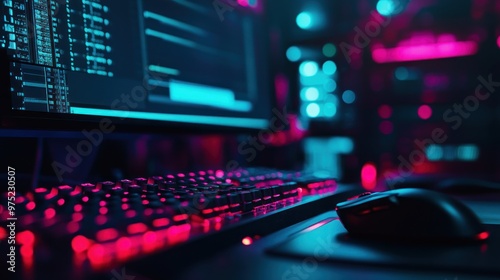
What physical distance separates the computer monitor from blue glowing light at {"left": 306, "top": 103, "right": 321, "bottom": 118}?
47 cm

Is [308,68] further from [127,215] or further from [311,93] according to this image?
→ [127,215]

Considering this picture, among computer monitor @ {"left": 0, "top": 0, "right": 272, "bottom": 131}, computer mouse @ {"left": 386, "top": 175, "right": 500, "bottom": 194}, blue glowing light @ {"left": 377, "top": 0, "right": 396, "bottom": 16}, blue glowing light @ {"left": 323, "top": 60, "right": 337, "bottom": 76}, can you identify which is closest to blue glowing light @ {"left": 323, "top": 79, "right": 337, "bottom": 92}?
blue glowing light @ {"left": 323, "top": 60, "right": 337, "bottom": 76}

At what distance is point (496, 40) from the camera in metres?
1.41

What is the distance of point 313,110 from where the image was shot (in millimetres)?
1578

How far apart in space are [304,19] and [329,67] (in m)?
0.21

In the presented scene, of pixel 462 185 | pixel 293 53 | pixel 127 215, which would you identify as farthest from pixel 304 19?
pixel 127 215

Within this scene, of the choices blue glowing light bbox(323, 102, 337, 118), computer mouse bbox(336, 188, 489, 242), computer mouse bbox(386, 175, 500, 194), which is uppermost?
blue glowing light bbox(323, 102, 337, 118)

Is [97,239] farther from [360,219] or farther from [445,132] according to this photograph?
[445,132]

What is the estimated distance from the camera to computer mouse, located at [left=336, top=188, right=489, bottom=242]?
17.3 inches

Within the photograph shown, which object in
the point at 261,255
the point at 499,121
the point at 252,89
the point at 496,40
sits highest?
the point at 496,40

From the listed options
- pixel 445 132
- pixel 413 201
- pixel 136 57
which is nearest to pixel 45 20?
pixel 136 57

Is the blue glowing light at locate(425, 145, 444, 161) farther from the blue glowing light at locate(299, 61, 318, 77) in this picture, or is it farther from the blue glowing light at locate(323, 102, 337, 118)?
the blue glowing light at locate(299, 61, 318, 77)

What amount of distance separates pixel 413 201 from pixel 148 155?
0.60 meters

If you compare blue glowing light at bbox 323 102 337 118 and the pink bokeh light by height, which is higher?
the pink bokeh light
